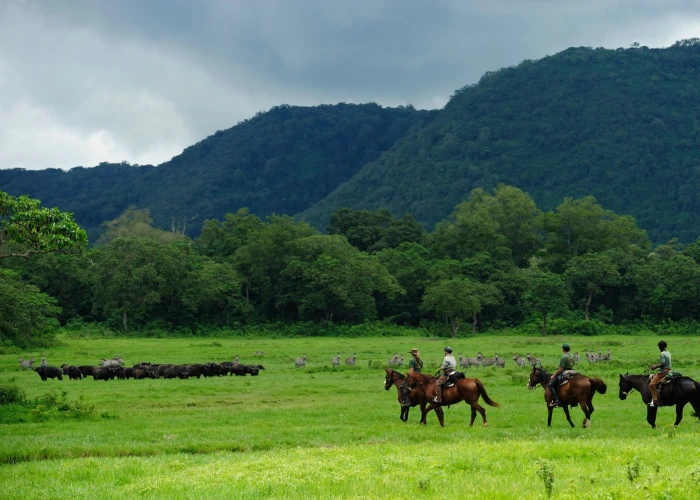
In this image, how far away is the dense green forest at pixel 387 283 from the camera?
69.4 metres

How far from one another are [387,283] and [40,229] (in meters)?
58.7

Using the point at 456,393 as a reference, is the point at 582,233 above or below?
above

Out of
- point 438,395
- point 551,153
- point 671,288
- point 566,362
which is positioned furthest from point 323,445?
point 551,153

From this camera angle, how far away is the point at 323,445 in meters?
15.7

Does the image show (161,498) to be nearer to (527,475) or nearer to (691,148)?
(527,475)

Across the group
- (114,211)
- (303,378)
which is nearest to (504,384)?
(303,378)

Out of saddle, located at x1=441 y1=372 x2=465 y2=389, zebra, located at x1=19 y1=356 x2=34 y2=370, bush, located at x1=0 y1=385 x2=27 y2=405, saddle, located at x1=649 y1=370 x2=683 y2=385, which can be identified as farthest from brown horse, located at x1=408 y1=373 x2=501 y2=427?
zebra, located at x1=19 y1=356 x2=34 y2=370

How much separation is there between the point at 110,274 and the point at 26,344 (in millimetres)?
22757

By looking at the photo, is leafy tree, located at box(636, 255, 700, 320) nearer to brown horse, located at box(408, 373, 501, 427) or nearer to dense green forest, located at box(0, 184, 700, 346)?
dense green forest, located at box(0, 184, 700, 346)

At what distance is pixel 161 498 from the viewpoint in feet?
31.1

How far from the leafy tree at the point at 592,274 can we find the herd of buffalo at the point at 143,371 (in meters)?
47.4

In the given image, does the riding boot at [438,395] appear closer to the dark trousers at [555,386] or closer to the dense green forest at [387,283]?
the dark trousers at [555,386]

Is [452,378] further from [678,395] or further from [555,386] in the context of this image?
[678,395]

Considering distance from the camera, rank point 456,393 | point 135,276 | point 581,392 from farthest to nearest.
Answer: point 135,276 < point 456,393 < point 581,392
